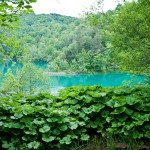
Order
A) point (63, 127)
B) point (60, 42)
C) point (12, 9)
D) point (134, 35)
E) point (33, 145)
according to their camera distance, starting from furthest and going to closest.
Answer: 1. point (60, 42)
2. point (134, 35)
3. point (63, 127)
4. point (33, 145)
5. point (12, 9)

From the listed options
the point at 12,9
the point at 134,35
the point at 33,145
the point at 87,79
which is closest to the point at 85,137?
the point at 33,145

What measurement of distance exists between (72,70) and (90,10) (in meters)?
28.2

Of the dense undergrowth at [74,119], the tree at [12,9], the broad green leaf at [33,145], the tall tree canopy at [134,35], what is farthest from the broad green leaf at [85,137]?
Answer: the tall tree canopy at [134,35]

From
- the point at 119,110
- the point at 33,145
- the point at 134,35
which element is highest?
the point at 134,35

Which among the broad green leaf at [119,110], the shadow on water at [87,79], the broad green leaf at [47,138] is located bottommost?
the shadow on water at [87,79]

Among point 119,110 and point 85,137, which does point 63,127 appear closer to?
point 85,137

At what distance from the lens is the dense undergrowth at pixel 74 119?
2305 mm

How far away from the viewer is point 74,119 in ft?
8.05

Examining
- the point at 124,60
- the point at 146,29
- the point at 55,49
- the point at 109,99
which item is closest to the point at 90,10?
the point at 124,60

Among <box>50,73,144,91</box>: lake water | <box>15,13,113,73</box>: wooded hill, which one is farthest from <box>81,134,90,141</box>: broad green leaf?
<box>50,73,144,91</box>: lake water

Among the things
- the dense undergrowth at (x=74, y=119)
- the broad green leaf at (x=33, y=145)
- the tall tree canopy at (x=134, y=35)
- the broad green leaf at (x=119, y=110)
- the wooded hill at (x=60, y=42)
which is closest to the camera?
the broad green leaf at (x=33, y=145)

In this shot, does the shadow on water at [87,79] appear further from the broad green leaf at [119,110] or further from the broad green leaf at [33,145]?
the broad green leaf at [33,145]

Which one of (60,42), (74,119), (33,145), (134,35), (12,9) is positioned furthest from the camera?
(60,42)

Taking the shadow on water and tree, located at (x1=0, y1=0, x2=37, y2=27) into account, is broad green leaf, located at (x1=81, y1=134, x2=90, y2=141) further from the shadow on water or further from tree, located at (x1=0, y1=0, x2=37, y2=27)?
the shadow on water
